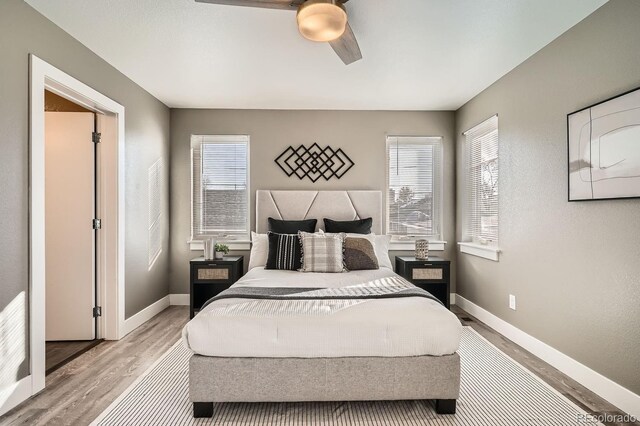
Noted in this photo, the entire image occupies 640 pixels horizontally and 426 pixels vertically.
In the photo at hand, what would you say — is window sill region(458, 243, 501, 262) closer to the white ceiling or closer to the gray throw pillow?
the gray throw pillow

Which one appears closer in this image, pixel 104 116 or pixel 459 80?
pixel 104 116

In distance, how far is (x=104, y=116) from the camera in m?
3.65

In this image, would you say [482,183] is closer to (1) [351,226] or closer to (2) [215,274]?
(1) [351,226]

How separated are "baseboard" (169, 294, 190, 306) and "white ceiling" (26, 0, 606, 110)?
2.52 m

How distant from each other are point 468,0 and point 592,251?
1.90m

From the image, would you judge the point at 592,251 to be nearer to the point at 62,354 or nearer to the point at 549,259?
the point at 549,259

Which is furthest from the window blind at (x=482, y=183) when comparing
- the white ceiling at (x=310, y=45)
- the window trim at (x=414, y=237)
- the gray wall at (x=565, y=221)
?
the white ceiling at (x=310, y=45)

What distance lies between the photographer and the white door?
3.57 meters

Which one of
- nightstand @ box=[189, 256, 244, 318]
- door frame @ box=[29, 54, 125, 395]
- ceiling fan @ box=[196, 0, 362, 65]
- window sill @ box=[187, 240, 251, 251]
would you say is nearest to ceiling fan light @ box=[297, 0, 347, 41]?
ceiling fan @ box=[196, 0, 362, 65]

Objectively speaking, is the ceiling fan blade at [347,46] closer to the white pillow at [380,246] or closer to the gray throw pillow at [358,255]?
the gray throw pillow at [358,255]

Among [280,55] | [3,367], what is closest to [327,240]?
[280,55]

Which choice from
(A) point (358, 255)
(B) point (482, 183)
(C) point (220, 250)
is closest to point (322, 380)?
(A) point (358, 255)

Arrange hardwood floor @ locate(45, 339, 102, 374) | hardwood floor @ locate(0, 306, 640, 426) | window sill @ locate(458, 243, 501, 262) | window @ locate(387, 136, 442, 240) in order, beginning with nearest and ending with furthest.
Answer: hardwood floor @ locate(0, 306, 640, 426)
hardwood floor @ locate(45, 339, 102, 374)
window sill @ locate(458, 243, 501, 262)
window @ locate(387, 136, 442, 240)

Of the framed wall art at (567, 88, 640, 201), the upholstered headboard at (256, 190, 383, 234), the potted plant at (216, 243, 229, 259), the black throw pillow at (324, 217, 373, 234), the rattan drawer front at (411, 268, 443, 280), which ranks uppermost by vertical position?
the framed wall art at (567, 88, 640, 201)
